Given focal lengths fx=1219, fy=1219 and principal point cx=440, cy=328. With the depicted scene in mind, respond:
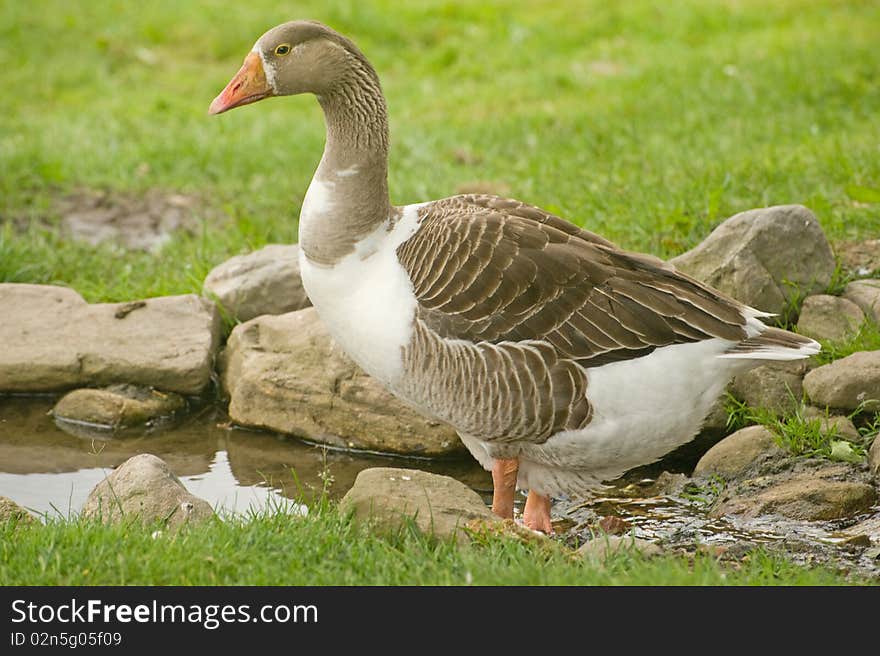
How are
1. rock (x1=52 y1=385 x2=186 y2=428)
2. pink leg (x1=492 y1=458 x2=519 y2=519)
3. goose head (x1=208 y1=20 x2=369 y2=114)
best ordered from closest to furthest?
goose head (x1=208 y1=20 x2=369 y2=114) < pink leg (x1=492 y1=458 x2=519 y2=519) < rock (x1=52 y1=385 x2=186 y2=428)

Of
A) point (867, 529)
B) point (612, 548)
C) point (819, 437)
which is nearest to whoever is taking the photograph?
point (612, 548)

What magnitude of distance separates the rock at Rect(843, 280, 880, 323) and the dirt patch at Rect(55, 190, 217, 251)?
16.8 feet

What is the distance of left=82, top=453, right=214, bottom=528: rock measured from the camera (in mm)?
5121

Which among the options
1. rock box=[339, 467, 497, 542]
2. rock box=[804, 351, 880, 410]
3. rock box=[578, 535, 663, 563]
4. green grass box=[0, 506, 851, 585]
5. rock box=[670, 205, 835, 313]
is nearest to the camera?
green grass box=[0, 506, 851, 585]

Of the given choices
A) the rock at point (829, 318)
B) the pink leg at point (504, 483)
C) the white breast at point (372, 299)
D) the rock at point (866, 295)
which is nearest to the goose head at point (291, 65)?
the white breast at point (372, 299)

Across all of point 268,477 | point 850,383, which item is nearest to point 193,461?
point 268,477

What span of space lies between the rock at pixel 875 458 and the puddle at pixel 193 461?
6.45 feet

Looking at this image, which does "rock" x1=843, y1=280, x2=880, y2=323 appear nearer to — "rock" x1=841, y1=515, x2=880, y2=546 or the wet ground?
the wet ground

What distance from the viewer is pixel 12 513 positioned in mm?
5262

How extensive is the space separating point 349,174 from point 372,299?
2.01 feet

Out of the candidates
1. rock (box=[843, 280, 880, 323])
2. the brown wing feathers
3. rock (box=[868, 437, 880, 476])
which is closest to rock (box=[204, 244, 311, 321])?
the brown wing feathers

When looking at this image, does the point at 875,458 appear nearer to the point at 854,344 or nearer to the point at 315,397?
the point at 854,344

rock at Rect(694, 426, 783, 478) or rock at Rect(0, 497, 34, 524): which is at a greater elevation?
rock at Rect(694, 426, 783, 478)
